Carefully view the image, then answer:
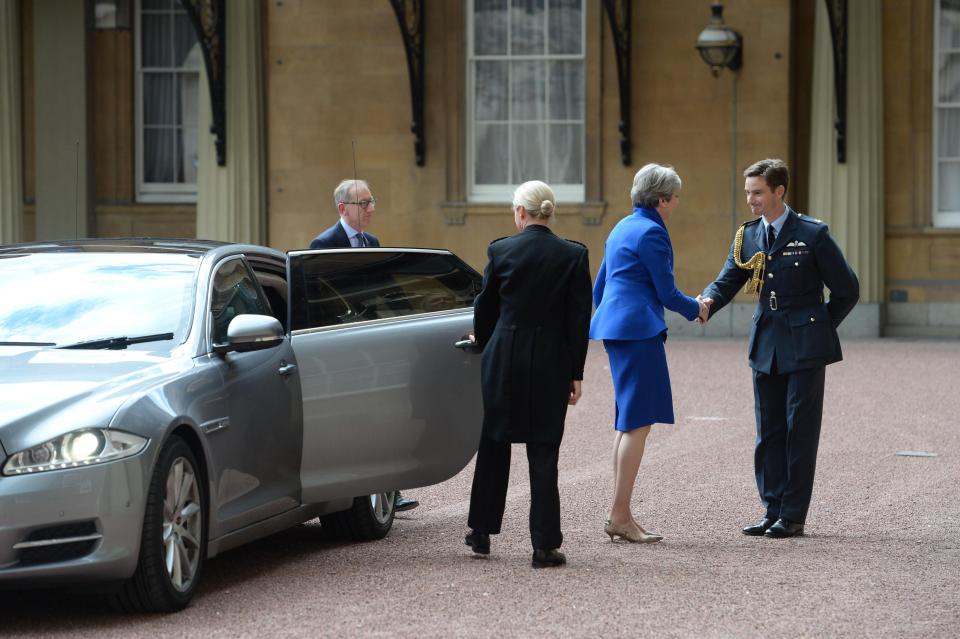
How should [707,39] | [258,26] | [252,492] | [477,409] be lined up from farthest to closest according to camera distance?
[258,26] → [707,39] → [477,409] → [252,492]

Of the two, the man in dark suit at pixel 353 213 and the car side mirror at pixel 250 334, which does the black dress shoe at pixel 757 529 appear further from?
the man in dark suit at pixel 353 213

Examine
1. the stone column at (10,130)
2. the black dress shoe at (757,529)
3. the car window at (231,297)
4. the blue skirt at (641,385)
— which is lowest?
the black dress shoe at (757,529)

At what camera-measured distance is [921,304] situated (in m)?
19.7

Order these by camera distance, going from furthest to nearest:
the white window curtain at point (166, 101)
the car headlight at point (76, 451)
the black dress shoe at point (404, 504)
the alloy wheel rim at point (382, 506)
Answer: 1. the white window curtain at point (166, 101)
2. the black dress shoe at point (404, 504)
3. the alloy wheel rim at point (382, 506)
4. the car headlight at point (76, 451)

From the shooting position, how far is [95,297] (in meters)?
6.84

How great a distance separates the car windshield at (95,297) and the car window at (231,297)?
0.37ft

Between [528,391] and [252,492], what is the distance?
47.9 inches

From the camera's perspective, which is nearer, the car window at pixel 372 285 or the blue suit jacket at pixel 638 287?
the car window at pixel 372 285

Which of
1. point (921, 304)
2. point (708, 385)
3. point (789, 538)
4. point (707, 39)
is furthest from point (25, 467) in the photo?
point (921, 304)

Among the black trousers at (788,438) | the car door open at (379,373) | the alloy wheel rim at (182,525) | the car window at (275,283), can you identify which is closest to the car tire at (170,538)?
the alloy wheel rim at (182,525)

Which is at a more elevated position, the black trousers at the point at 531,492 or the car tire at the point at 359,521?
the black trousers at the point at 531,492

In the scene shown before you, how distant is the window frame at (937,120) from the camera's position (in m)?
19.8

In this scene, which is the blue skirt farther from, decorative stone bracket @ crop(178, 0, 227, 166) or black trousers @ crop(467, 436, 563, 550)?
decorative stone bracket @ crop(178, 0, 227, 166)

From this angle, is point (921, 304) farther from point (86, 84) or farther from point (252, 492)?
point (252, 492)
